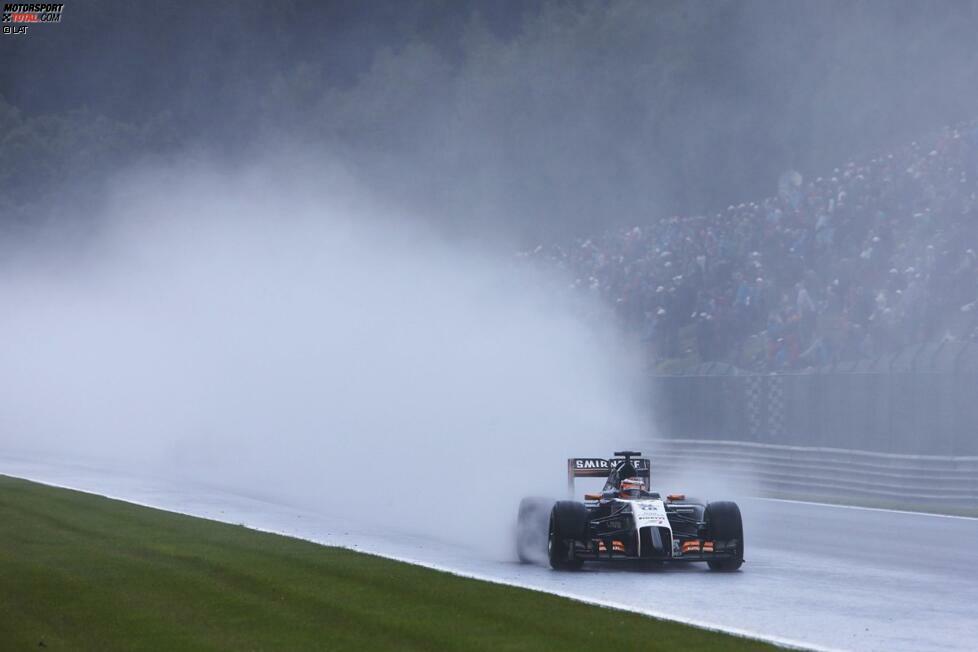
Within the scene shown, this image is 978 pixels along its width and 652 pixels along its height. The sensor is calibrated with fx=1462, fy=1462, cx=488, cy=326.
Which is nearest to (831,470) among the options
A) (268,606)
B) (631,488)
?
(631,488)

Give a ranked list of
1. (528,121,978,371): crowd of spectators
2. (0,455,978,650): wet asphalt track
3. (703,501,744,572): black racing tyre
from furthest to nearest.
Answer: (528,121,978,371): crowd of spectators, (703,501,744,572): black racing tyre, (0,455,978,650): wet asphalt track

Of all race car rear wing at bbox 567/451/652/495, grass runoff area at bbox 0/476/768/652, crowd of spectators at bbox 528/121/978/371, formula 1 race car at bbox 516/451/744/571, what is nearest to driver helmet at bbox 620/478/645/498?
formula 1 race car at bbox 516/451/744/571

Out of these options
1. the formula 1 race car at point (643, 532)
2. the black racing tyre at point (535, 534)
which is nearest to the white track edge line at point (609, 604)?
the formula 1 race car at point (643, 532)

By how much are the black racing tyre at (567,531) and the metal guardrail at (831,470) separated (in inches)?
308

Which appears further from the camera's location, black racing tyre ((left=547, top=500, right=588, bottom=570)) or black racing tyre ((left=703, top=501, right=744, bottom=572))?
black racing tyre ((left=703, top=501, right=744, bottom=572))

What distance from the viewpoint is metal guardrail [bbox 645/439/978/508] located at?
21734mm

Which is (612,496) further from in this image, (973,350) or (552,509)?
(973,350)

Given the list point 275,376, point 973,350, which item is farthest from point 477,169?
point 973,350

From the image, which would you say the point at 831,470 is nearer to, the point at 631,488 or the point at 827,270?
the point at 827,270

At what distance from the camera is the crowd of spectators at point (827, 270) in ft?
80.2

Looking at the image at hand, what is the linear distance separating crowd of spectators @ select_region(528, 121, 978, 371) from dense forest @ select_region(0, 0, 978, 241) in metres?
3.44

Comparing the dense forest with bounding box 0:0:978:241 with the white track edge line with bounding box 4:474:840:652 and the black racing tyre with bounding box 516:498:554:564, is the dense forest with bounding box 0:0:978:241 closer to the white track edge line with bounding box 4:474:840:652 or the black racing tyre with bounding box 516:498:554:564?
the black racing tyre with bounding box 516:498:554:564

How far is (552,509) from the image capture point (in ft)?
47.9

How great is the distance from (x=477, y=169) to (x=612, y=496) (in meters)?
34.6
